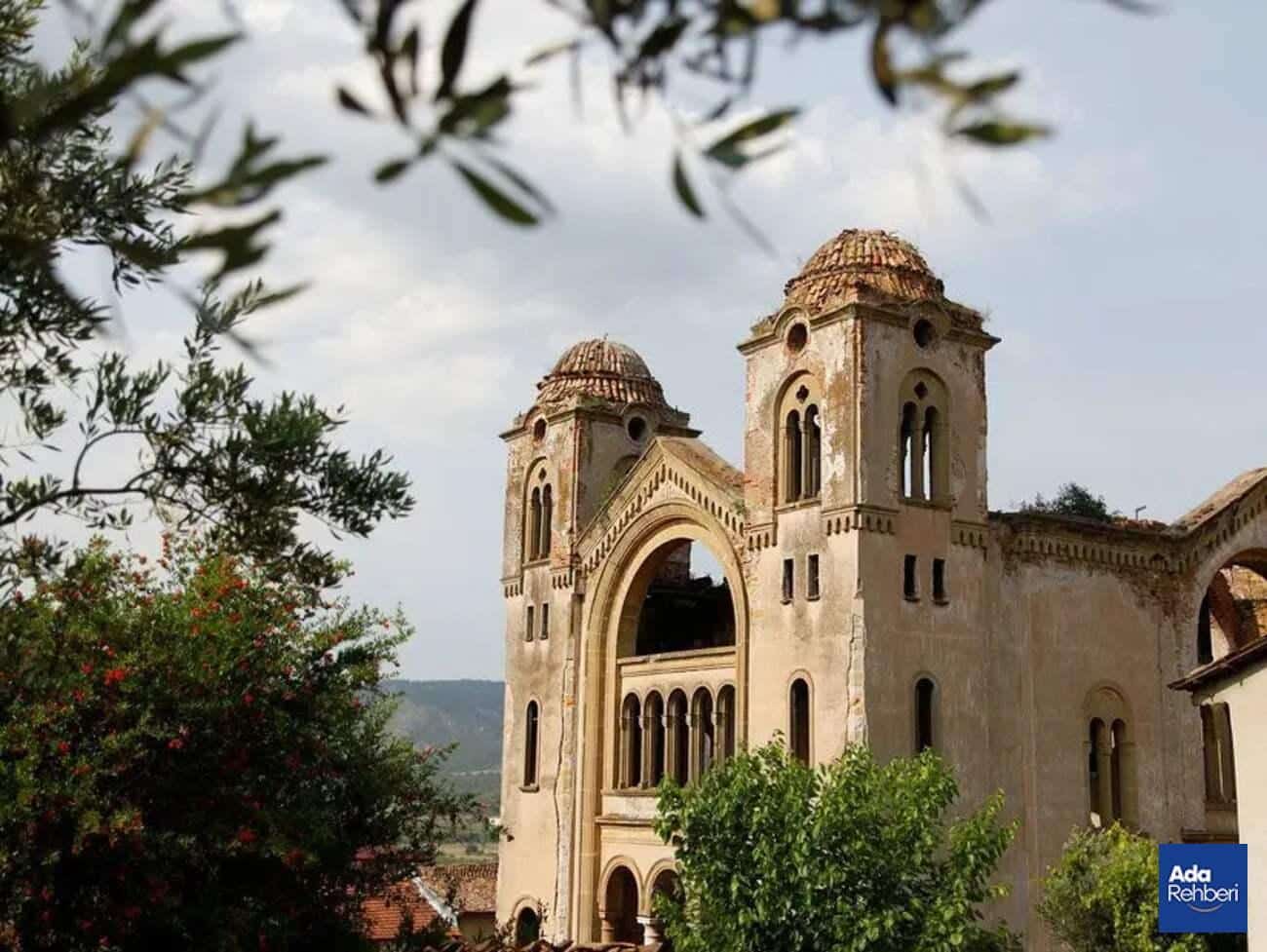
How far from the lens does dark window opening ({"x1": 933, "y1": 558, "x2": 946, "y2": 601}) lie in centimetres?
2323

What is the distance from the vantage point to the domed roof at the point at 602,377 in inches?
1211

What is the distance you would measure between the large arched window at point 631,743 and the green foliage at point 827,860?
9249mm

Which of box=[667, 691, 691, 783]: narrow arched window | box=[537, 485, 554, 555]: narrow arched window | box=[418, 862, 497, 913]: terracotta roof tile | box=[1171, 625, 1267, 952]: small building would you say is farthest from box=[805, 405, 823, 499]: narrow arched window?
box=[418, 862, 497, 913]: terracotta roof tile

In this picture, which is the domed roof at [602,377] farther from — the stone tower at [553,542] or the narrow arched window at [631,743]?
the narrow arched window at [631,743]

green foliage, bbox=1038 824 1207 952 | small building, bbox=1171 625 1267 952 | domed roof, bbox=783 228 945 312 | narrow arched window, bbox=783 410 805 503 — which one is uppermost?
domed roof, bbox=783 228 945 312

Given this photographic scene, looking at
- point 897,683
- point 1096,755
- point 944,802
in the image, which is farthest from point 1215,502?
point 944,802

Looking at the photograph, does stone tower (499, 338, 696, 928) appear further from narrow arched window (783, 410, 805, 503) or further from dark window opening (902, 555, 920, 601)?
dark window opening (902, 555, 920, 601)

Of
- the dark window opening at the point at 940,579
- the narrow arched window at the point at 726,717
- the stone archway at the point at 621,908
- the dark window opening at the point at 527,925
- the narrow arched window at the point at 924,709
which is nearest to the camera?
the narrow arched window at the point at 924,709

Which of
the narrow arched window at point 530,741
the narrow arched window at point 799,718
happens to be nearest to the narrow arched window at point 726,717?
the narrow arched window at point 799,718

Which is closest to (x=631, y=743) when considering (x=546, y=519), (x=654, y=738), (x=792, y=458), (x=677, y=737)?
(x=654, y=738)

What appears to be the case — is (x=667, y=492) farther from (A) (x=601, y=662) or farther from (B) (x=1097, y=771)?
(B) (x=1097, y=771)

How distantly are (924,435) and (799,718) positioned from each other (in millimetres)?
4695

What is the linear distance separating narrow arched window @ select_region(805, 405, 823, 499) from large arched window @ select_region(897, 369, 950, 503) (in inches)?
52.6

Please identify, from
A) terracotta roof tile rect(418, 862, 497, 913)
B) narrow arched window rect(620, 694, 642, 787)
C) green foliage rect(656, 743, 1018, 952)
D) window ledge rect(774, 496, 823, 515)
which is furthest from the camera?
terracotta roof tile rect(418, 862, 497, 913)
